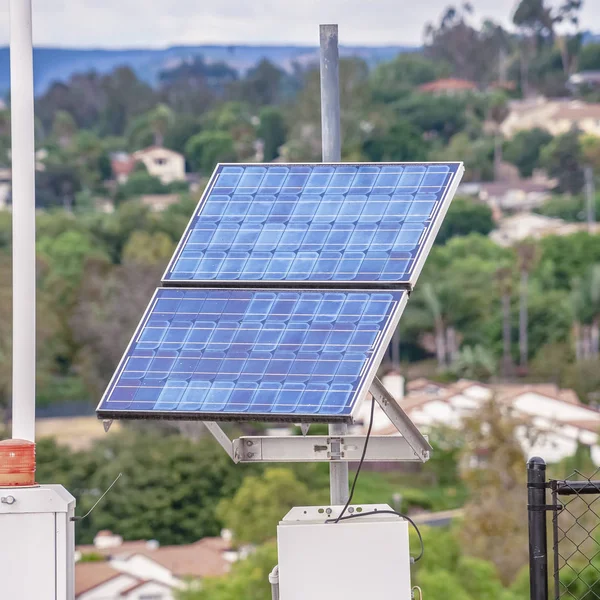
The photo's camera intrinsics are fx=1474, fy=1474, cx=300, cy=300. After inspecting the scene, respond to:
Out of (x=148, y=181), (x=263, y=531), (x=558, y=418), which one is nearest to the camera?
(x=263, y=531)

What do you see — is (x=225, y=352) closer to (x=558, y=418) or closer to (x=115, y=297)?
(x=558, y=418)

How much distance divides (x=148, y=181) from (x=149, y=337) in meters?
123

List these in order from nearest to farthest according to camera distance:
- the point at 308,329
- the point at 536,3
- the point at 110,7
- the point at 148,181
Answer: the point at 308,329 < the point at 148,181 < the point at 536,3 < the point at 110,7

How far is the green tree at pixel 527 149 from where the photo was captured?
436ft

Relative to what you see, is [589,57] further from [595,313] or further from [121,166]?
[595,313]

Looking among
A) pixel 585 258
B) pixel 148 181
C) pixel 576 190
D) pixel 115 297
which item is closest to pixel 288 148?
pixel 148 181

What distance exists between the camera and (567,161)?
12262cm

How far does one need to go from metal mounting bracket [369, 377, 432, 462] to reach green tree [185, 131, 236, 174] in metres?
125

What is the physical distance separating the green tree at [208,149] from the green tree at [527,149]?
25.5 m

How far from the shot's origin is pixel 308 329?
17.6 ft

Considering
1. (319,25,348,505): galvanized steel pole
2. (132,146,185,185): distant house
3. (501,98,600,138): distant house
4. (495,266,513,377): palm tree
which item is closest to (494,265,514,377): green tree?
(495,266,513,377): palm tree

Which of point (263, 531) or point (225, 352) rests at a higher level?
point (225, 352)

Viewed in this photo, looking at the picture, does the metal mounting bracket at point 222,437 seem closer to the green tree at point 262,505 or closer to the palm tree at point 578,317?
the green tree at point 262,505

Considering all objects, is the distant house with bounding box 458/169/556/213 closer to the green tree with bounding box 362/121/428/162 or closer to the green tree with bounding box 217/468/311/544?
the green tree with bounding box 362/121/428/162
